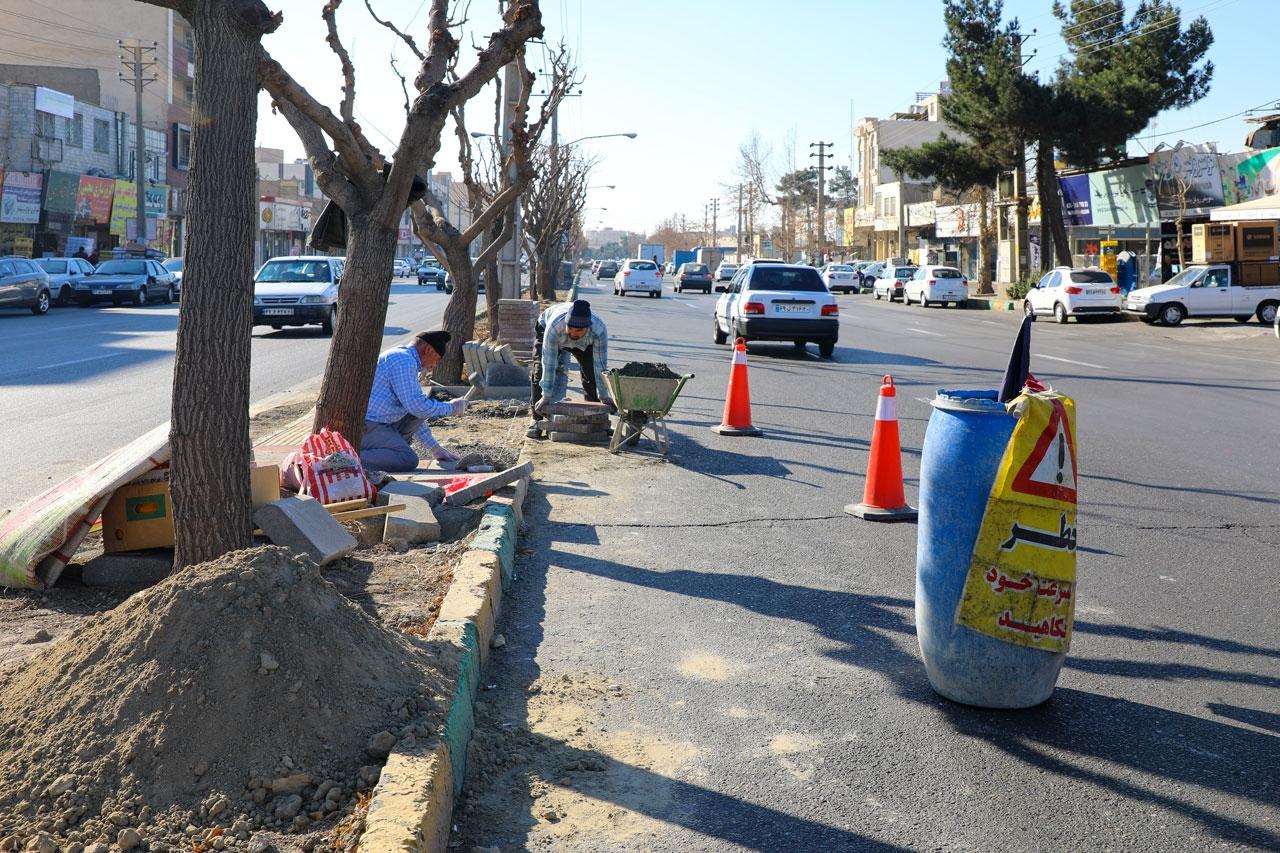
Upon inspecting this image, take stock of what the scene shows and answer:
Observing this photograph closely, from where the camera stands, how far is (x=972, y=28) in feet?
151

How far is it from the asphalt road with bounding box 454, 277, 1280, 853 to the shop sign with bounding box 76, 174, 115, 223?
159 feet

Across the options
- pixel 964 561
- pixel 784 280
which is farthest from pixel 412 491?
pixel 784 280

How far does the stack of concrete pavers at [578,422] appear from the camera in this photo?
35.3 feet

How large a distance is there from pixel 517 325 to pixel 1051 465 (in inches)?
545

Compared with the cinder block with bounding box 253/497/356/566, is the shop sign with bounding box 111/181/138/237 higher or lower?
higher

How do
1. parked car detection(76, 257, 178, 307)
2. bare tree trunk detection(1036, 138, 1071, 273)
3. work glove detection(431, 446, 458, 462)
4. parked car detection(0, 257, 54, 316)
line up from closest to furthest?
work glove detection(431, 446, 458, 462)
parked car detection(0, 257, 54, 316)
parked car detection(76, 257, 178, 307)
bare tree trunk detection(1036, 138, 1071, 273)

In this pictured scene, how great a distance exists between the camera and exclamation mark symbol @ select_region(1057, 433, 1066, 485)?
14.2 ft

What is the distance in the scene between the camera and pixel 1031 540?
14.4 ft

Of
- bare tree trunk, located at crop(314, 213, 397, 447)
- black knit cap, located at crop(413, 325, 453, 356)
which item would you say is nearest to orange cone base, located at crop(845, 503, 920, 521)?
black knit cap, located at crop(413, 325, 453, 356)

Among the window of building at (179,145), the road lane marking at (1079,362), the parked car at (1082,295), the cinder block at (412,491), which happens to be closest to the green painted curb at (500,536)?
the cinder block at (412,491)

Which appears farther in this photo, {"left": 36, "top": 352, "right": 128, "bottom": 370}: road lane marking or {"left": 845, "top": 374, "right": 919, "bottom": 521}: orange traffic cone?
{"left": 36, "top": 352, "right": 128, "bottom": 370}: road lane marking

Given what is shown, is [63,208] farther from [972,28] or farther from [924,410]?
[924,410]

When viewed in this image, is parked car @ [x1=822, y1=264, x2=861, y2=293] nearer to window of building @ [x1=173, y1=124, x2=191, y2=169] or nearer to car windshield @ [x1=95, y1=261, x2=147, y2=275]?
window of building @ [x1=173, y1=124, x2=191, y2=169]

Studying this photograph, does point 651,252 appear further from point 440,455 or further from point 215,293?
point 215,293
